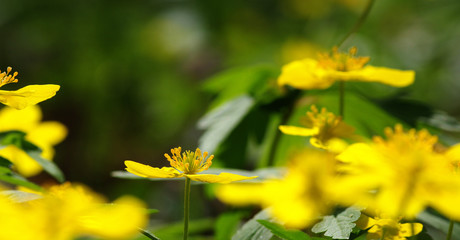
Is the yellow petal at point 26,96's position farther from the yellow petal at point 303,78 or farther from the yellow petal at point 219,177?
the yellow petal at point 303,78

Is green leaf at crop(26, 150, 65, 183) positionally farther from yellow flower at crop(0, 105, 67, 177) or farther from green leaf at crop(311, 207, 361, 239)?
green leaf at crop(311, 207, 361, 239)

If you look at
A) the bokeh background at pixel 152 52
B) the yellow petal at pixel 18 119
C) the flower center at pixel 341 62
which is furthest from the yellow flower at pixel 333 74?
the bokeh background at pixel 152 52

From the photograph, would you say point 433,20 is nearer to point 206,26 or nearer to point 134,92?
point 206,26

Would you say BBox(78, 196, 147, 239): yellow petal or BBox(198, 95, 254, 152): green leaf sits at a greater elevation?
BBox(198, 95, 254, 152): green leaf

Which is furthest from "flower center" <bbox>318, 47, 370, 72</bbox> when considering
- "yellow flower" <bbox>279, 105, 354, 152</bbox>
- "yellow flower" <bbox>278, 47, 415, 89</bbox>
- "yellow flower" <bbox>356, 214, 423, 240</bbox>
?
"yellow flower" <bbox>356, 214, 423, 240</bbox>

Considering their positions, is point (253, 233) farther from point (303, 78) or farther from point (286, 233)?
point (303, 78)

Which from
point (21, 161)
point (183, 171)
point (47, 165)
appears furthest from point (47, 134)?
point (183, 171)

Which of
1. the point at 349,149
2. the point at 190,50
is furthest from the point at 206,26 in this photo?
the point at 349,149
